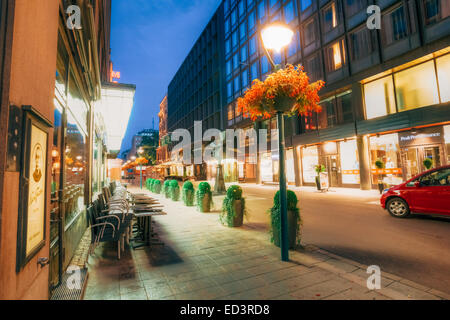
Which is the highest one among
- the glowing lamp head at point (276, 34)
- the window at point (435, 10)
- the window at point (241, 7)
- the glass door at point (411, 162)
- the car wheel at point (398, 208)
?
the window at point (241, 7)

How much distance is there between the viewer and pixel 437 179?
22.7 feet

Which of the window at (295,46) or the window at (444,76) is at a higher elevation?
the window at (295,46)

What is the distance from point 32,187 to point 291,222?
435 cm

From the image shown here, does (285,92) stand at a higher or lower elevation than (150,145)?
lower

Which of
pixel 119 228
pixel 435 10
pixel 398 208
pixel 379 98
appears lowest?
pixel 398 208

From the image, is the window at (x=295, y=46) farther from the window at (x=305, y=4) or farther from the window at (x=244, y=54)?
the window at (x=244, y=54)

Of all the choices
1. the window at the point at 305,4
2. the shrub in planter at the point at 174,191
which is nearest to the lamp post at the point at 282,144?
the shrub in planter at the point at 174,191

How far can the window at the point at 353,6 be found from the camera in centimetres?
1658

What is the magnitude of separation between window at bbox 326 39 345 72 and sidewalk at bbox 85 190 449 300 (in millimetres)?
18014

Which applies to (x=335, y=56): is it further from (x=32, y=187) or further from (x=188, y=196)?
(x=32, y=187)

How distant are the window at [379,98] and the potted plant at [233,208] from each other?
14.6 m

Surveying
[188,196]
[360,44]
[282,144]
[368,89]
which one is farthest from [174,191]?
[360,44]

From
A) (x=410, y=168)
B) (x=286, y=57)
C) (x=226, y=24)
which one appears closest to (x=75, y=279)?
(x=410, y=168)
